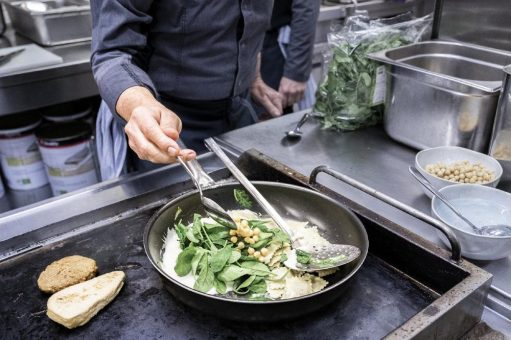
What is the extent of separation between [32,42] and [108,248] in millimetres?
1690

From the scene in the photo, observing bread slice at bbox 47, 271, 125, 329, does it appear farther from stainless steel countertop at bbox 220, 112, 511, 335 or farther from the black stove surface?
stainless steel countertop at bbox 220, 112, 511, 335

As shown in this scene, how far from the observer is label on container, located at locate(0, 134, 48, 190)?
209cm

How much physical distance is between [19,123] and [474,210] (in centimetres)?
196

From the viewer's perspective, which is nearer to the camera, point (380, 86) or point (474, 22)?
point (380, 86)

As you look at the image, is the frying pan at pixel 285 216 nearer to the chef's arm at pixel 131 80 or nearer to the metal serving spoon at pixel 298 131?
the chef's arm at pixel 131 80

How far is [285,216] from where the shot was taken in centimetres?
101

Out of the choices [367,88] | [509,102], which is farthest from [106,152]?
[509,102]

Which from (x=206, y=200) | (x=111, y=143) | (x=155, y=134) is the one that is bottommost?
(x=111, y=143)

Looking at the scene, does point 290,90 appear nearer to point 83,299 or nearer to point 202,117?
point 202,117

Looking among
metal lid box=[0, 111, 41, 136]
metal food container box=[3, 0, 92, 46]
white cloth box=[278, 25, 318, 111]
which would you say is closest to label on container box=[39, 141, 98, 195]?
metal lid box=[0, 111, 41, 136]

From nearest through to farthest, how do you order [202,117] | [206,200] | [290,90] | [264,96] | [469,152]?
1. [206,200]
2. [469,152]
3. [202,117]
4. [264,96]
5. [290,90]

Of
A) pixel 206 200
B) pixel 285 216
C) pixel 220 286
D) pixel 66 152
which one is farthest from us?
pixel 66 152

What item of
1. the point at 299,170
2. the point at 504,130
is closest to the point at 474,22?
the point at 504,130

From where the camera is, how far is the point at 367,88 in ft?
4.50
